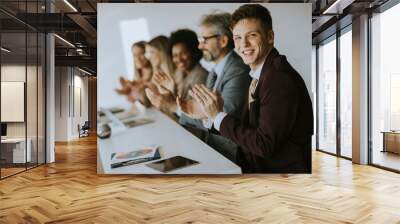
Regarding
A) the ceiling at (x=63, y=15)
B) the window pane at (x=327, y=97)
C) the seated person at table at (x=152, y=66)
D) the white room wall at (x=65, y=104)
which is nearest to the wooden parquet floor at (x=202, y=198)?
the seated person at table at (x=152, y=66)

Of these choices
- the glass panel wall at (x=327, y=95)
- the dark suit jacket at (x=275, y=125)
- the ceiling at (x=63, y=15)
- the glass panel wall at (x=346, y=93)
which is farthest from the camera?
the glass panel wall at (x=327, y=95)

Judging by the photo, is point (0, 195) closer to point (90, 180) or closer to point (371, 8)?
point (90, 180)

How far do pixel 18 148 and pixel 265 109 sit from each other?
458 centimetres

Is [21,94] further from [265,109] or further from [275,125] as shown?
[275,125]

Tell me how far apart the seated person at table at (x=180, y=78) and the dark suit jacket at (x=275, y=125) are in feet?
2.87

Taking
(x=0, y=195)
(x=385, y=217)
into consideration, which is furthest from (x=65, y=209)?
(x=385, y=217)

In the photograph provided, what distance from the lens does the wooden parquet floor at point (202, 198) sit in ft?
13.6

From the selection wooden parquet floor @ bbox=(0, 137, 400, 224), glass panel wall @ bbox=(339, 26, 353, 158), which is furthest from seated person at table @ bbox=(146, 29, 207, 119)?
glass panel wall @ bbox=(339, 26, 353, 158)

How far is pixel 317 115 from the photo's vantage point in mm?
11570

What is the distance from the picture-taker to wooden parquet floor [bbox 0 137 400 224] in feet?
13.6

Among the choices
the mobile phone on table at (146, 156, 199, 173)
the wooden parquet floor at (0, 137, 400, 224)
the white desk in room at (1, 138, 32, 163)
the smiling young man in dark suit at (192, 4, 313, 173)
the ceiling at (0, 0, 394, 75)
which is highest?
the ceiling at (0, 0, 394, 75)

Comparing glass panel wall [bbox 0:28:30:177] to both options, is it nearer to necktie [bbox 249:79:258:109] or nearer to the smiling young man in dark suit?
the smiling young man in dark suit

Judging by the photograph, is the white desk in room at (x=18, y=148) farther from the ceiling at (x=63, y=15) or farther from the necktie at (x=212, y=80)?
the necktie at (x=212, y=80)

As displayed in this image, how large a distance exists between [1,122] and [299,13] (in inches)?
212
